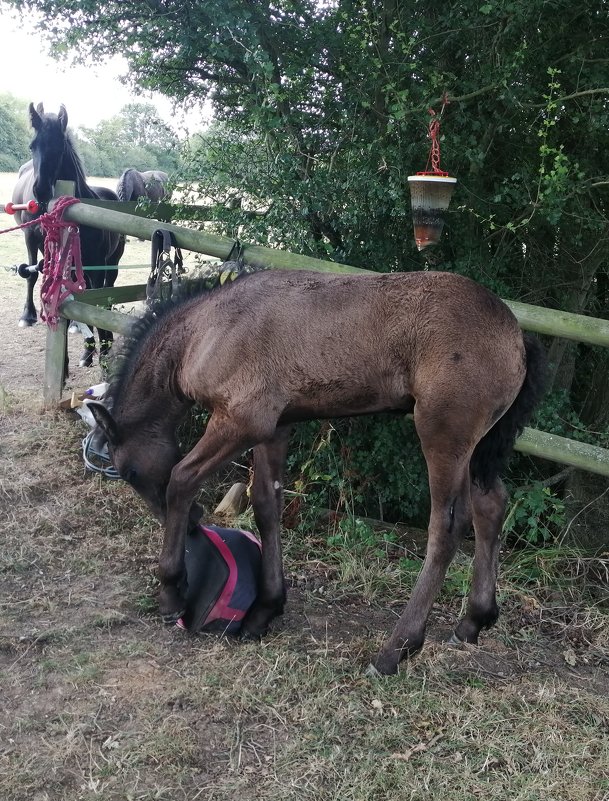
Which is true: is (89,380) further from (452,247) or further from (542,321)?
(542,321)

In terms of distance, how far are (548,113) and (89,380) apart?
4.61 metres

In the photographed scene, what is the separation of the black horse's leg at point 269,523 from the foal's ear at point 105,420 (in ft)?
2.35

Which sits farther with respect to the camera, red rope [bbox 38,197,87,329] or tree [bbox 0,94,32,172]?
tree [bbox 0,94,32,172]

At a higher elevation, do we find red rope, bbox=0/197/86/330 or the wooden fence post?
red rope, bbox=0/197/86/330

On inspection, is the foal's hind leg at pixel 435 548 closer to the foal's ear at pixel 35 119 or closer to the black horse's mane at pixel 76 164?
the black horse's mane at pixel 76 164

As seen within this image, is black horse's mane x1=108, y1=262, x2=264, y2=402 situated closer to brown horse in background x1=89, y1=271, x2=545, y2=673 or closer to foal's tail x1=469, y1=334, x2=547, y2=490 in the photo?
brown horse in background x1=89, y1=271, x2=545, y2=673

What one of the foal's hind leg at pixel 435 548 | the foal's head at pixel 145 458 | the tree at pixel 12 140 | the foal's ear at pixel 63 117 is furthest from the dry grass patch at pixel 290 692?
the tree at pixel 12 140

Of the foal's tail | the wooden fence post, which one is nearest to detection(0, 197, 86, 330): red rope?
the wooden fence post

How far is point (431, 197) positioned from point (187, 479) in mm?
2069

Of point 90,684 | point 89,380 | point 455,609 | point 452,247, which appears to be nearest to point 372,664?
point 455,609

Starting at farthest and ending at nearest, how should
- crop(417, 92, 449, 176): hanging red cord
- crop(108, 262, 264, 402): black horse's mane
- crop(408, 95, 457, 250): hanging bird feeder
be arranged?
crop(417, 92, 449, 176): hanging red cord → crop(408, 95, 457, 250): hanging bird feeder → crop(108, 262, 264, 402): black horse's mane

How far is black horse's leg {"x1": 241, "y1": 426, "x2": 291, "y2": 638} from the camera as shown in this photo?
11.6ft

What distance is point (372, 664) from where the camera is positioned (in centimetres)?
326

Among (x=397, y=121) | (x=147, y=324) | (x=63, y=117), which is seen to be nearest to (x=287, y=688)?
(x=147, y=324)
